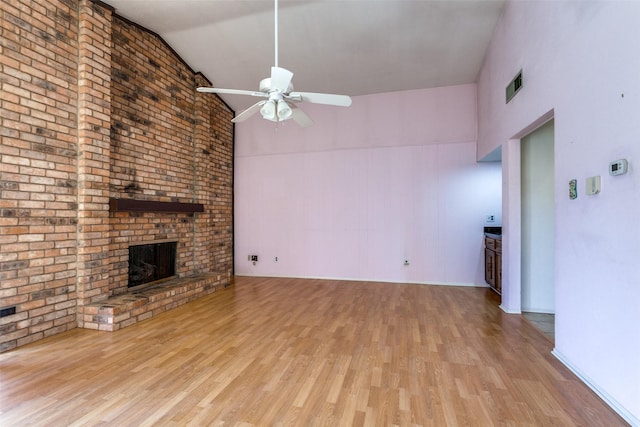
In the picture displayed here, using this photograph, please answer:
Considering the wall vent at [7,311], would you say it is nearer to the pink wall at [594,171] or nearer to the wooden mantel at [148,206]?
the wooden mantel at [148,206]

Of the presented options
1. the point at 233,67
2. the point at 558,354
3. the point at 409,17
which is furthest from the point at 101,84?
the point at 558,354

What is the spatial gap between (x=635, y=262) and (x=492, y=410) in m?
1.18

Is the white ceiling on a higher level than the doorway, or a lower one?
higher

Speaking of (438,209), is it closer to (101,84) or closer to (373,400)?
(373,400)

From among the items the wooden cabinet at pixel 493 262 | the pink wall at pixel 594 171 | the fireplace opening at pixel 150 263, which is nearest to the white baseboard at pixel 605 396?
the pink wall at pixel 594 171

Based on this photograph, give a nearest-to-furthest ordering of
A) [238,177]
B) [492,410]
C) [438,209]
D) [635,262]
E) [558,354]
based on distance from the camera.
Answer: [635,262] < [492,410] < [558,354] < [438,209] < [238,177]

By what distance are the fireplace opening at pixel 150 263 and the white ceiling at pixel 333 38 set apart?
2.93 metres

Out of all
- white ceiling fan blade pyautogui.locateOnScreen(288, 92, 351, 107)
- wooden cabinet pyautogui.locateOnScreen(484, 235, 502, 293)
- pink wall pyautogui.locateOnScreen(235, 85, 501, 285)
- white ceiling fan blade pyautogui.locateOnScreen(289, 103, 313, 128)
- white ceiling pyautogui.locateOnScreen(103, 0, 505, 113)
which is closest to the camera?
white ceiling fan blade pyautogui.locateOnScreen(288, 92, 351, 107)

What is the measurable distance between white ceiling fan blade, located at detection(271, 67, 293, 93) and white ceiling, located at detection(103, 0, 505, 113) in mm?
1789

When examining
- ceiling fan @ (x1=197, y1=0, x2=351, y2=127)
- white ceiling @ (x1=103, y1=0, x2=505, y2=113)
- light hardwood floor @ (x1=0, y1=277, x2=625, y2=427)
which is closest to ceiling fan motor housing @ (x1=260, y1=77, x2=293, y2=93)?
ceiling fan @ (x1=197, y1=0, x2=351, y2=127)

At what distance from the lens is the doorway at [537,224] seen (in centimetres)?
366

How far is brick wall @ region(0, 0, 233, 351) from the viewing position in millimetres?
2695

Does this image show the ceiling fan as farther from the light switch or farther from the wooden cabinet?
the wooden cabinet

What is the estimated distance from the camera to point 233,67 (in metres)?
4.88
